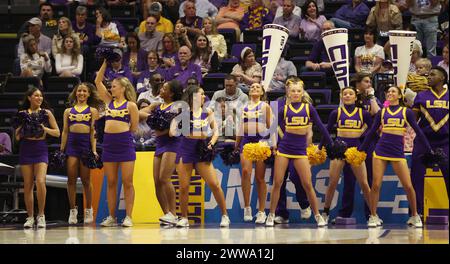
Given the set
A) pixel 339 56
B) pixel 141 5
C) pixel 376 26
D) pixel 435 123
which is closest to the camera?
pixel 435 123

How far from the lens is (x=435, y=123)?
11.5 meters

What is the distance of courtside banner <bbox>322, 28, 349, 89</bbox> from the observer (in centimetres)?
1228

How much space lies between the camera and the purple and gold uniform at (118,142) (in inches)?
456

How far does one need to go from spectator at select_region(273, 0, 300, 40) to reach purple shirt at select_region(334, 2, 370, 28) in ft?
2.35

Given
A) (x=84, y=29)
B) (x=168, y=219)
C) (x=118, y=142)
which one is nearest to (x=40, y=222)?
(x=118, y=142)

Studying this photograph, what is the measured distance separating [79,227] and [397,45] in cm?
479

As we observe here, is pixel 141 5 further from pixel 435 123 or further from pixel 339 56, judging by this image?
pixel 435 123

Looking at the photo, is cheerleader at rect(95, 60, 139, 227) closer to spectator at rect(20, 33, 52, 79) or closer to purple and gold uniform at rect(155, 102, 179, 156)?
purple and gold uniform at rect(155, 102, 179, 156)

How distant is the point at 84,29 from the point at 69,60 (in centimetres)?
108

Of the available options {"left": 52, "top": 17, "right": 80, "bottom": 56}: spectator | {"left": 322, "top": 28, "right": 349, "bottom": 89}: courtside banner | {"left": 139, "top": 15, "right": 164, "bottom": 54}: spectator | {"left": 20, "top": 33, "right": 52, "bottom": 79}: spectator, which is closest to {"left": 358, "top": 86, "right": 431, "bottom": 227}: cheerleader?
{"left": 322, "top": 28, "right": 349, "bottom": 89}: courtside banner

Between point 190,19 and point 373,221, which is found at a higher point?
point 190,19

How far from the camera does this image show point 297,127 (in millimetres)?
11508

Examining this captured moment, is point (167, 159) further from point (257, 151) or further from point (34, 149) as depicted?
point (34, 149)
